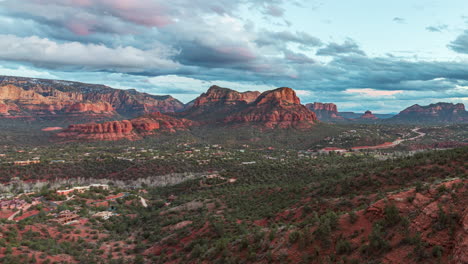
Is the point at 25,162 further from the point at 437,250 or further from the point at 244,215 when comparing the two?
the point at 437,250

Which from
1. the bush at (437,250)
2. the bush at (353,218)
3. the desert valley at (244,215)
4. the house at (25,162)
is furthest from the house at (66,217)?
the house at (25,162)

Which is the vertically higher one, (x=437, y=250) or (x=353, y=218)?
(x=437, y=250)

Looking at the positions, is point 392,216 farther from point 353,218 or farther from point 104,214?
point 104,214

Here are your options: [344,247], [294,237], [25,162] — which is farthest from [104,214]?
[25,162]

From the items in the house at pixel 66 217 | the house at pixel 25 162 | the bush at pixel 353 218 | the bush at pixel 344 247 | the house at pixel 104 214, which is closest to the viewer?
the bush at pixel 344 247

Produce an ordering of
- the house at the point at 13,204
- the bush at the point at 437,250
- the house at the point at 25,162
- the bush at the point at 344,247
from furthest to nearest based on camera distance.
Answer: the house at the point at 25,162, the house at the point at 13,204, the bush at the point at 344,247, the bush at the point at 437,250

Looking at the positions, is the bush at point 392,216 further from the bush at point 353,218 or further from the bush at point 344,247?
the bush at point 344,247

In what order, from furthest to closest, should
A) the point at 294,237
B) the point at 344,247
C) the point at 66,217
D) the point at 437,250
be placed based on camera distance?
the point at 66,217
the point at 294,237
the point at 344,247
the point at 437,250

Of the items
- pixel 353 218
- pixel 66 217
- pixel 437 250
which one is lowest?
pixel 66 217

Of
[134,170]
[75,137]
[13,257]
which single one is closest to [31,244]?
[13,257]

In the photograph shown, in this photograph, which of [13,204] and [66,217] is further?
[13,204]

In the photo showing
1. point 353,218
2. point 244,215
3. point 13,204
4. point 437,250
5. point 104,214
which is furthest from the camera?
point 104,214
